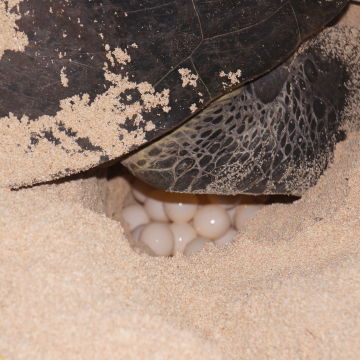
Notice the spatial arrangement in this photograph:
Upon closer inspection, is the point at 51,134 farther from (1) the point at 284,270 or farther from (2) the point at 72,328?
(1) the point at 284,270

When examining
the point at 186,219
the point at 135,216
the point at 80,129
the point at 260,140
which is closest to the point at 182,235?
the point at 186,219

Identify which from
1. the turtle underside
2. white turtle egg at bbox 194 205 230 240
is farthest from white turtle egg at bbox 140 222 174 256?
the turtle underside

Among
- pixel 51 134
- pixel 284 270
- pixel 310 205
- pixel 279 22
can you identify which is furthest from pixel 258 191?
pixel 51 134

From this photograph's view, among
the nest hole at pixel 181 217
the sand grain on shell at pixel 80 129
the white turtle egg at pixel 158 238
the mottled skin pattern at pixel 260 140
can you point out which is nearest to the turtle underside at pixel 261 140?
the mottled skin pattern at pixel 260 140

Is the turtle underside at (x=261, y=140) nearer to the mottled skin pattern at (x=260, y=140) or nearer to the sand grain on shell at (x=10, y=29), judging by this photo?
the mottled skin pattern at (x=260, y=140)

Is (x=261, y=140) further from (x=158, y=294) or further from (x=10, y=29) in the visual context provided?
(x=10, y=29)
